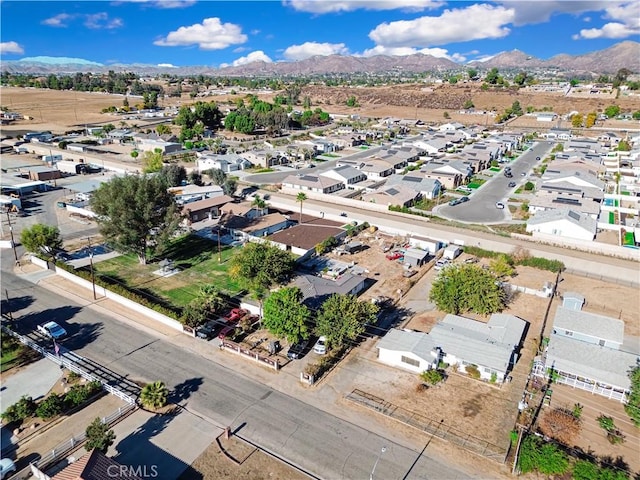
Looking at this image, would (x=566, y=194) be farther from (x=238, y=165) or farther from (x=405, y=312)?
(x=238, y=165)

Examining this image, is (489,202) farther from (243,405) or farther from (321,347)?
(243,405)

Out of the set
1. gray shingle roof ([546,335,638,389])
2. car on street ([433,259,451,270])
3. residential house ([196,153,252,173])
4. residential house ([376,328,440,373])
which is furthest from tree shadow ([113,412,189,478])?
residential house ([196,153,252,173])

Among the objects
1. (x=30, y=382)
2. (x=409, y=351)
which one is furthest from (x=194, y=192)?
(x=409, y=351)

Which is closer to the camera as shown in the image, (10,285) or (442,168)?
(10,285)

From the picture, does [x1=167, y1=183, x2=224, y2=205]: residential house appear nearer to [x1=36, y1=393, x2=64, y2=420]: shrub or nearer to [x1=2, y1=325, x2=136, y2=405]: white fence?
[x1=2, y1=325, x2=136, y2=405]: white fence

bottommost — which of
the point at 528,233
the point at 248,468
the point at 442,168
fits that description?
the point at 248,468

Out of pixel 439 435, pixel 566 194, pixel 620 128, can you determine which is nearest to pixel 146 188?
pixel 439 435

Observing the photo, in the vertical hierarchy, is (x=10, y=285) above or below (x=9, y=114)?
below

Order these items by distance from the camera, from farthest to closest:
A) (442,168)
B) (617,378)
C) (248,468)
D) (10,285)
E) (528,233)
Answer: (442,168) → (528,233) → (10,285) → (617,378) → (248,468)
